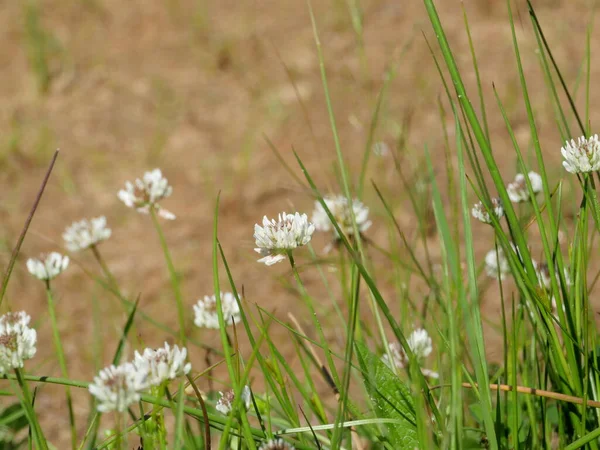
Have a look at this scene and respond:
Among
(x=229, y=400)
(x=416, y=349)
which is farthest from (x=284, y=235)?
(x=416, y=349)

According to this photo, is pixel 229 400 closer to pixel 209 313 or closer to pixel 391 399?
pixel 391 399

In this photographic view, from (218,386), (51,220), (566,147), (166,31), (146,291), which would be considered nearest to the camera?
(566,147)

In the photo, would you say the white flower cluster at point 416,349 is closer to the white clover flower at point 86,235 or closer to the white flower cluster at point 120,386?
the white flower cluster at point 120,386

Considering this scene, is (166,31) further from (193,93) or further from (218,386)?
(218,386)

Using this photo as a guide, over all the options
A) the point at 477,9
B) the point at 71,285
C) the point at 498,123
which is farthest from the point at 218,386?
the point at 477,9

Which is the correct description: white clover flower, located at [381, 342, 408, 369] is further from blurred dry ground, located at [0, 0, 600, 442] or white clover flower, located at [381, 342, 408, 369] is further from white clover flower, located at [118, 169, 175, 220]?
blurred dry ground, located at [0, 0, 600, 442]

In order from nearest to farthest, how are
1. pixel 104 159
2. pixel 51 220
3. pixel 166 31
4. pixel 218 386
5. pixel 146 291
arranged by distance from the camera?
pixel 218 386 < pixel 146 291 < pixel 51 220 < pixel 104 159 < pixel 166 31
